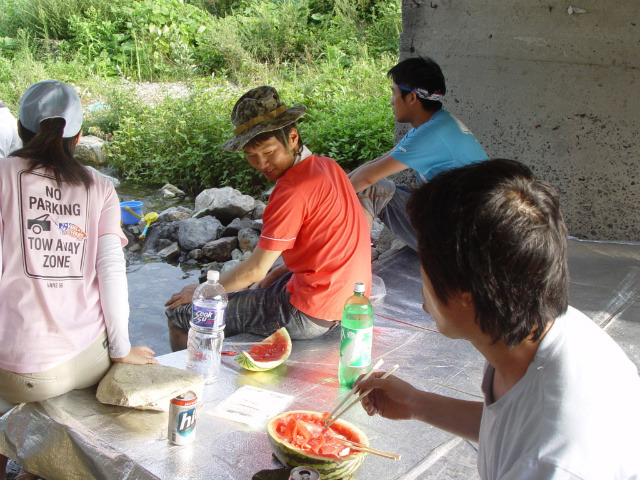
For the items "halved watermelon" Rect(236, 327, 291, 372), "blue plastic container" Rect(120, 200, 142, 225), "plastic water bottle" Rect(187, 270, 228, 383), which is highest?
"plastic water bottle" Rect(187, 270, 228, 383)

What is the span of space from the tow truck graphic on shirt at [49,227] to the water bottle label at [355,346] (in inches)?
49.8

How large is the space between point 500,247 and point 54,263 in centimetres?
193

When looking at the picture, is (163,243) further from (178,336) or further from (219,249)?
(178,336)

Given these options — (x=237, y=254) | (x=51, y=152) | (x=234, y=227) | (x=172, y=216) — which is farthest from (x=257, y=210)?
(x=51, y=152)

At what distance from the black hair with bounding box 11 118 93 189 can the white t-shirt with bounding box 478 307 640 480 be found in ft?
6.42

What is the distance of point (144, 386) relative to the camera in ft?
8.59

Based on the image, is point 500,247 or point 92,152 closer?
point 500,247

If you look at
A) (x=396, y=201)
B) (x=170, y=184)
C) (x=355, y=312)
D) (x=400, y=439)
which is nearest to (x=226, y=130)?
(x=170, y=184)

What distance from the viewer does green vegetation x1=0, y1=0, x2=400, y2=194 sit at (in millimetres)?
10070

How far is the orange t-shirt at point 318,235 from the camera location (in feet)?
10.9

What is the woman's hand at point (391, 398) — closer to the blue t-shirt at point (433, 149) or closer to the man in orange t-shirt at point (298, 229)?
the man in orange t-shirt at point (298, 229)

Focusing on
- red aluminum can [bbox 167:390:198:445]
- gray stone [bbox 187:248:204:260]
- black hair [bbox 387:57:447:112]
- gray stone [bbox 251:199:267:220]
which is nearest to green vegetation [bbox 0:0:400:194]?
gray stone [bbox 251:199:267:220]

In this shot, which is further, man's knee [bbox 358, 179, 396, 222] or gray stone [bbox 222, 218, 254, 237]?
gray stone [bbox 222, 218, 254, 237]

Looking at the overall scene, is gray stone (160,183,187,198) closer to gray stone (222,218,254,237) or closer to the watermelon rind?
gray stone (222,218,254,237)
